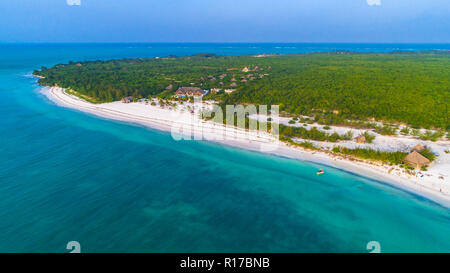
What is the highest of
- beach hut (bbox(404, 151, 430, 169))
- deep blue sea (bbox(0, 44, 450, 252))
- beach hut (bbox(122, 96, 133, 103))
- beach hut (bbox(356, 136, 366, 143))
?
beach hut (bbox(122, 96, 133, 103))

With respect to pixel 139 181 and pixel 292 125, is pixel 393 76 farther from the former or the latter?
pixel 139 181

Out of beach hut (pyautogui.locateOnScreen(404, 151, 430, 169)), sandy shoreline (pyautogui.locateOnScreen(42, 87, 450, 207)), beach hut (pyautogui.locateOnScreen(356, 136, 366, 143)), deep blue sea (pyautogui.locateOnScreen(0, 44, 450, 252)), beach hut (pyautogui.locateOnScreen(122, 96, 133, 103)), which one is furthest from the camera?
beach hut (pyautogui.locateOnScreen(122, 96, 133, 103))

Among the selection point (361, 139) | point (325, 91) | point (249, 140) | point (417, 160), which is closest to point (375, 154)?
point (417, 160)

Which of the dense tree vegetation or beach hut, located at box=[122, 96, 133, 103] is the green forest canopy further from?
the dense tree vegetation

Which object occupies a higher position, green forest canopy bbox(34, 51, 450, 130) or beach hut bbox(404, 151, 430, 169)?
green forest canopy bbox(34, 51, 450, 130)

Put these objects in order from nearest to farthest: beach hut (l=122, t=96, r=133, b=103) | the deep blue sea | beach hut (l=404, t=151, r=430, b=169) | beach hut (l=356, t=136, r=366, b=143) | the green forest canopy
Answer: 1. the deep blue sea
2. beach hut (l=404, t=151, r=430, b=169)
3. beach hut (l=356, t=136, r=366, b=143)
4. the green forest canopy
5. beach hut (l=122, t=96, r=133, b=103)

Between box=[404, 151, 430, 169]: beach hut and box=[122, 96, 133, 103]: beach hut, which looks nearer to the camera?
box=[404, 151, 430, 169]: beach hut

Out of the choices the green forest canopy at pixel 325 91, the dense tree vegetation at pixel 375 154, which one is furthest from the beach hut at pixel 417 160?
the green forest canopy at pixel 325 91

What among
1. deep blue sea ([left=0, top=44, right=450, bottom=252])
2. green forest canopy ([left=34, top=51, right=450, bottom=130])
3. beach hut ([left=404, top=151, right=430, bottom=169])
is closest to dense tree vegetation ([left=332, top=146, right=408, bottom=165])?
beach hut ([left=404, top=151, right=430, bottom=169])
